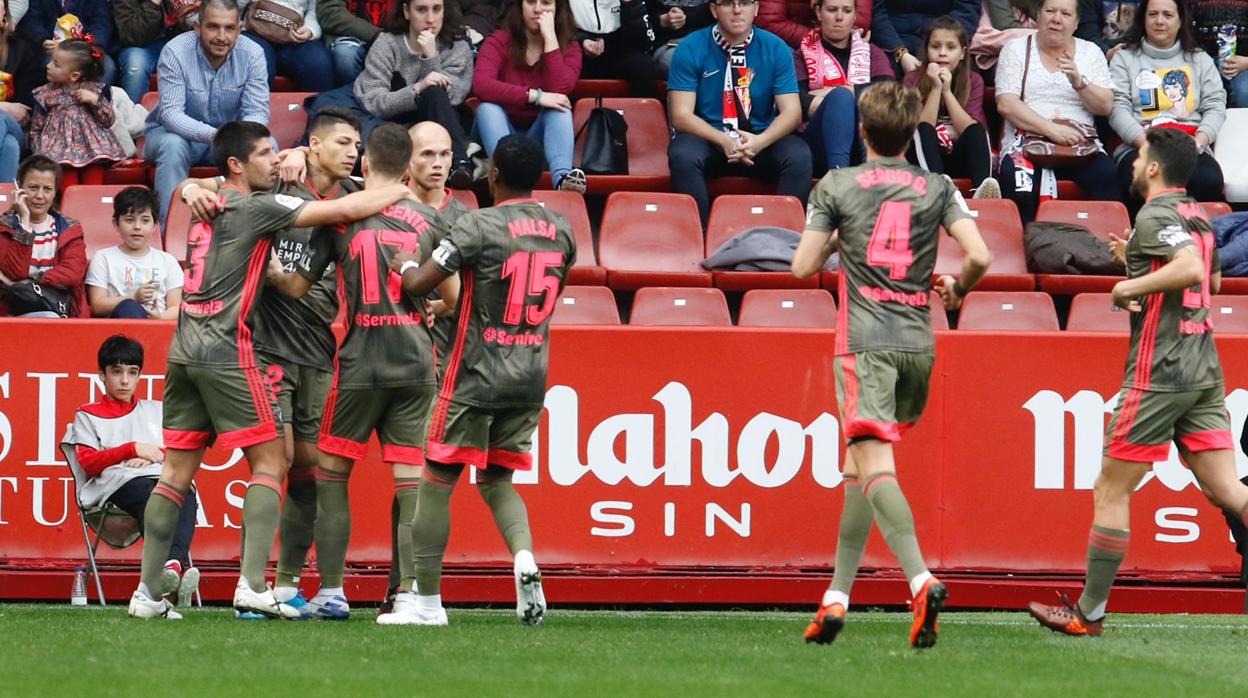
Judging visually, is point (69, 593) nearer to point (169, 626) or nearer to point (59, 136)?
point (169, 626)

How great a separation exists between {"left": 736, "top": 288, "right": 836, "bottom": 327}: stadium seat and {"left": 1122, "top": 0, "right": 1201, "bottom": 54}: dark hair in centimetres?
452

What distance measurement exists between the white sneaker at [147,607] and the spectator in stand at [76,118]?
587cm

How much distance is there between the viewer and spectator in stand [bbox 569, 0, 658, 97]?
14156 millimetres

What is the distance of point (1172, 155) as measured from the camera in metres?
7.92

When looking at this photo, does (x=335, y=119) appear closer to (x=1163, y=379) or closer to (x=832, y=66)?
(x=1163, y=379)

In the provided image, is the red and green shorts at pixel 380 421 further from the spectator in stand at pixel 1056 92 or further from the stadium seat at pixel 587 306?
the spectator in stand at pixel 1056 92

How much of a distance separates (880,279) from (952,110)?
6613mm

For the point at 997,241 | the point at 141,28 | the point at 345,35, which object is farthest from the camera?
the point at 345,35

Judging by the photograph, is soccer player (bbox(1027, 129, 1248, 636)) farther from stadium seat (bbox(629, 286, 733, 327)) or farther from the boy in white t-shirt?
the boy in white t-shirt

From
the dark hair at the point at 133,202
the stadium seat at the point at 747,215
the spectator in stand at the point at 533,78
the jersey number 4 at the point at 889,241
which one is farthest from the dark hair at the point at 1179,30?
the dark hair at the point at 133,202

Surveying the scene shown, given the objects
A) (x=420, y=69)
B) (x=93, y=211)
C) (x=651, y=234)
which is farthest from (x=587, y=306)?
(x=93, y=211)

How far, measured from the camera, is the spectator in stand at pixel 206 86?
1311 cm

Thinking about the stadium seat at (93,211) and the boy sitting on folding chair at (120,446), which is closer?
the boy sitting on folding chair at (120,446)

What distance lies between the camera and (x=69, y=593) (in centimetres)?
1002
